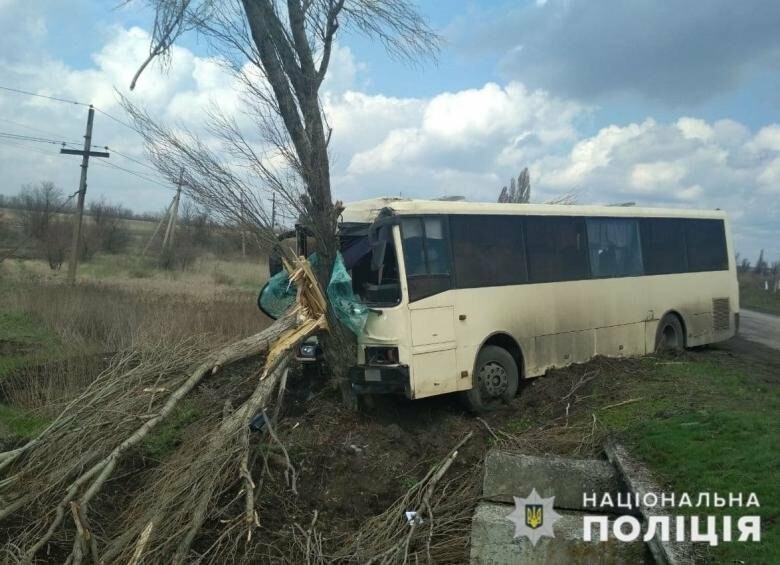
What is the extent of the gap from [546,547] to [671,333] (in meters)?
8.12

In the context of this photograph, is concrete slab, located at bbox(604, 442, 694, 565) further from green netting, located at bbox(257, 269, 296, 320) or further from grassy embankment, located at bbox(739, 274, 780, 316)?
grassy embankment, located at bbox(739, 274, 780, 316)

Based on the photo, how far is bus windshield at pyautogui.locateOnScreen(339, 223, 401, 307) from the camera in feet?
26.5

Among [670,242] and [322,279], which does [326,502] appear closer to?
[322,279]

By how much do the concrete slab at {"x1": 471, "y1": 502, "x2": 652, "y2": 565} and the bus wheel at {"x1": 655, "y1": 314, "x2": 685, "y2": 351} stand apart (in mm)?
7059

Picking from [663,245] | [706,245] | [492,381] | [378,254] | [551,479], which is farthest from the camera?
[706,245]

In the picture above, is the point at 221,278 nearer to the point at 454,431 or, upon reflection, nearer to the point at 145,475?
the point at 454,431

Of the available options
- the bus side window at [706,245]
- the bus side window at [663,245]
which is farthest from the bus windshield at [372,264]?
the bus side window at [706,245]

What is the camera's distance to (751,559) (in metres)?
4.22

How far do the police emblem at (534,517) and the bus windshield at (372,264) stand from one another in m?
2.99

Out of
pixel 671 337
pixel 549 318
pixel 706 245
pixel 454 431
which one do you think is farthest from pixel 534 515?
pixel 706 245

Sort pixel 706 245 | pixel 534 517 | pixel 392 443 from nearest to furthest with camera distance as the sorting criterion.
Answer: pixel 534 517
pixel 392 443
pixel 706 245

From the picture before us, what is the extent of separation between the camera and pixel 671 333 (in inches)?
489

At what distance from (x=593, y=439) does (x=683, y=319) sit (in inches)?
254

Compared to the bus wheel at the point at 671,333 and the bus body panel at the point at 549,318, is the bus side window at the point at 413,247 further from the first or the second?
the bus wheel at the point at 671,333
